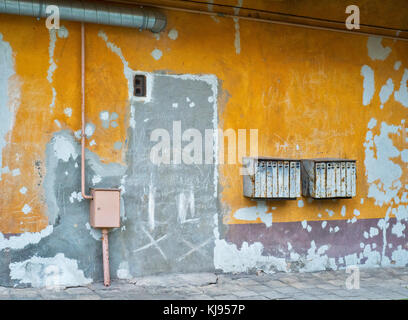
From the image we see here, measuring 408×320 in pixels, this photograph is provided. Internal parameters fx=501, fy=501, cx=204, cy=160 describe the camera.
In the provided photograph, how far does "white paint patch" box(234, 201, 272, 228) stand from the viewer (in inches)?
268

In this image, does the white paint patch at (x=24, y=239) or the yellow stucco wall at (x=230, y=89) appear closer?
the white paint patch at (x=24, y=239)

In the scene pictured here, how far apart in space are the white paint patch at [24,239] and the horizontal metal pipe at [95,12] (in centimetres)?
245

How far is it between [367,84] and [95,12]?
13.6 feet

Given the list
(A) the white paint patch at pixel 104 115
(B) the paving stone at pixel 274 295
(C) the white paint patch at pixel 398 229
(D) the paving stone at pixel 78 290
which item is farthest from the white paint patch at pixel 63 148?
(C) the white paint patch at pixel 398 229

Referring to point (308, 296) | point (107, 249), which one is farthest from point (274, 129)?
point (107, 249)

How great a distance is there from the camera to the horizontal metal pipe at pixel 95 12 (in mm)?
5523

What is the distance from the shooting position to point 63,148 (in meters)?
5.94

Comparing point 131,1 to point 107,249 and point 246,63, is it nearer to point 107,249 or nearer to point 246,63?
point 246,63

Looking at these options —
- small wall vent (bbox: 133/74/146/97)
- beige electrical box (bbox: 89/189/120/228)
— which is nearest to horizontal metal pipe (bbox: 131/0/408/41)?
small wall vent (bbox: 133/74/146/97)

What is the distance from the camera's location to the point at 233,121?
6758mm

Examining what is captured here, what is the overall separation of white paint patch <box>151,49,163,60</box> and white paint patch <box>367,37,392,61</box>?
3.27 meters

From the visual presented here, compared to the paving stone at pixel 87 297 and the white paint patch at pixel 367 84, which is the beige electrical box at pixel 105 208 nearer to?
the paving stone at pixel 87 297

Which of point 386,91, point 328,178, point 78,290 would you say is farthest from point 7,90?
point 386,91

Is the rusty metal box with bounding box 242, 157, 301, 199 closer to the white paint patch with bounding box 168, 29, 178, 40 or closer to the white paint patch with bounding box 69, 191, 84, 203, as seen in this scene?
the white paint patch with bounding box 168, 29, 178, 40
